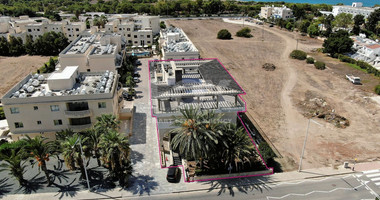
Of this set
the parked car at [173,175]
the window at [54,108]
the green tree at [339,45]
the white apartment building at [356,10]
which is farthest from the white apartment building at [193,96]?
the white apartment building at [356,10]

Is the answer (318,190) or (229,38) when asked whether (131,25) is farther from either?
(318,190)

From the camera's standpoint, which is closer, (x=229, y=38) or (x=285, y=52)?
(x=285, y=52)

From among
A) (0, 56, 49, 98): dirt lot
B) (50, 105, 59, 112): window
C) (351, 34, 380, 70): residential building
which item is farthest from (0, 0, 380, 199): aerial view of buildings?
(351, 34, 380, 70): residential building

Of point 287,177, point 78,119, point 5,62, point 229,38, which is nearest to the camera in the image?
point 287,177

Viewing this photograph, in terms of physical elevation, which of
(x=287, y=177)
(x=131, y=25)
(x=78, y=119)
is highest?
(x=131, y=25)

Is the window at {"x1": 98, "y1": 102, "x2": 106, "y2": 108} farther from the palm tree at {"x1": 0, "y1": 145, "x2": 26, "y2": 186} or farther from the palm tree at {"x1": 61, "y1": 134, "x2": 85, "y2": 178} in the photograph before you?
the palm tree at {"x1": 0, "y1": 145, "x2": 26, "y2": 186}

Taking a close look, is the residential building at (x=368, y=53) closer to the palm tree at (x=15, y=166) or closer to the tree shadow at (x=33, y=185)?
the tree shadow at (x=33, y=185)

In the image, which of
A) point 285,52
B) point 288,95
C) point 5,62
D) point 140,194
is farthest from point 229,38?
point 140,194
